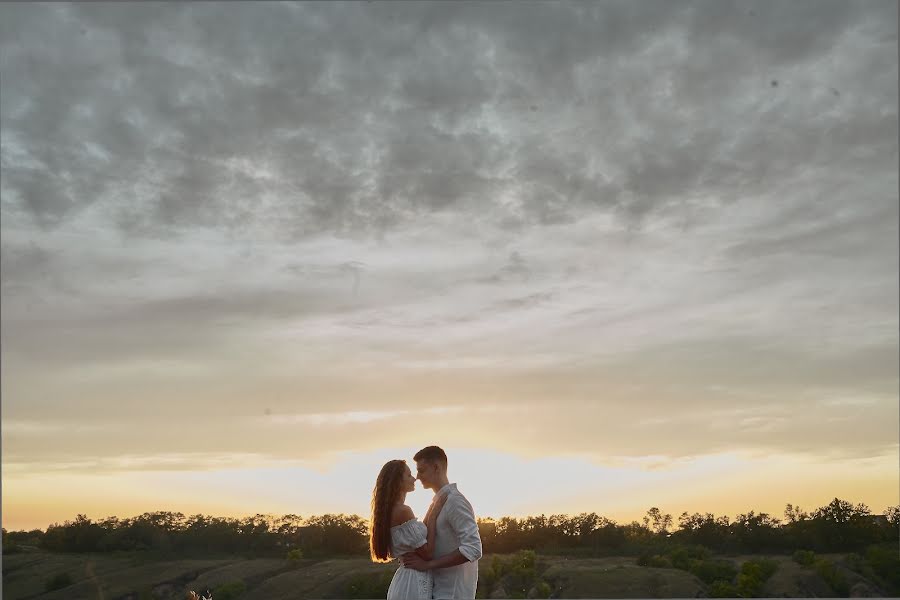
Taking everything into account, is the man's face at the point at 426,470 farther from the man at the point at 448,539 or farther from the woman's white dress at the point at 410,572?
the woman's white dress at the point at 410,572

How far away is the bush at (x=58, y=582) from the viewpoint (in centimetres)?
1410

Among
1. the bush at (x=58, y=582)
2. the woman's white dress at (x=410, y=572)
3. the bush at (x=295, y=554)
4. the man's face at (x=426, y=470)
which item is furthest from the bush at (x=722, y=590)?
the man's face at (x=426, y=470)

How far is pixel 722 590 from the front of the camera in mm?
12781

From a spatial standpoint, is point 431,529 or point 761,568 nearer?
point 431,529

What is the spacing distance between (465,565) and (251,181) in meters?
10.4

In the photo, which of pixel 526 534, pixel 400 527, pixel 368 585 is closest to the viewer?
pixel 400 527

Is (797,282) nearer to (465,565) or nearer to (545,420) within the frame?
(545,420)

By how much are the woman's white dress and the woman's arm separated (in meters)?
0.03

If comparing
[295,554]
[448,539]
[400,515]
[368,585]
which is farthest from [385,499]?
[295,554]

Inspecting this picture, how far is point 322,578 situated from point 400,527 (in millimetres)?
10927

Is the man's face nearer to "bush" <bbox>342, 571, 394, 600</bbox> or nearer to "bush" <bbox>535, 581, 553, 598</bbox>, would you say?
"bush" <bbox>342, 571, 394, 600</bbox>

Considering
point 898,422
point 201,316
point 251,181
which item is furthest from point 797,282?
point 201,316

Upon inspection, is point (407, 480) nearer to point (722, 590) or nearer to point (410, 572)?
point (410, 572)

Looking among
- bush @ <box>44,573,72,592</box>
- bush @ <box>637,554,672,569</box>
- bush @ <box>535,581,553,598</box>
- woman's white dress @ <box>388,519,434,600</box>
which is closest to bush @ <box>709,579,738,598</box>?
bush @ <box>637,554,672,569</box>
